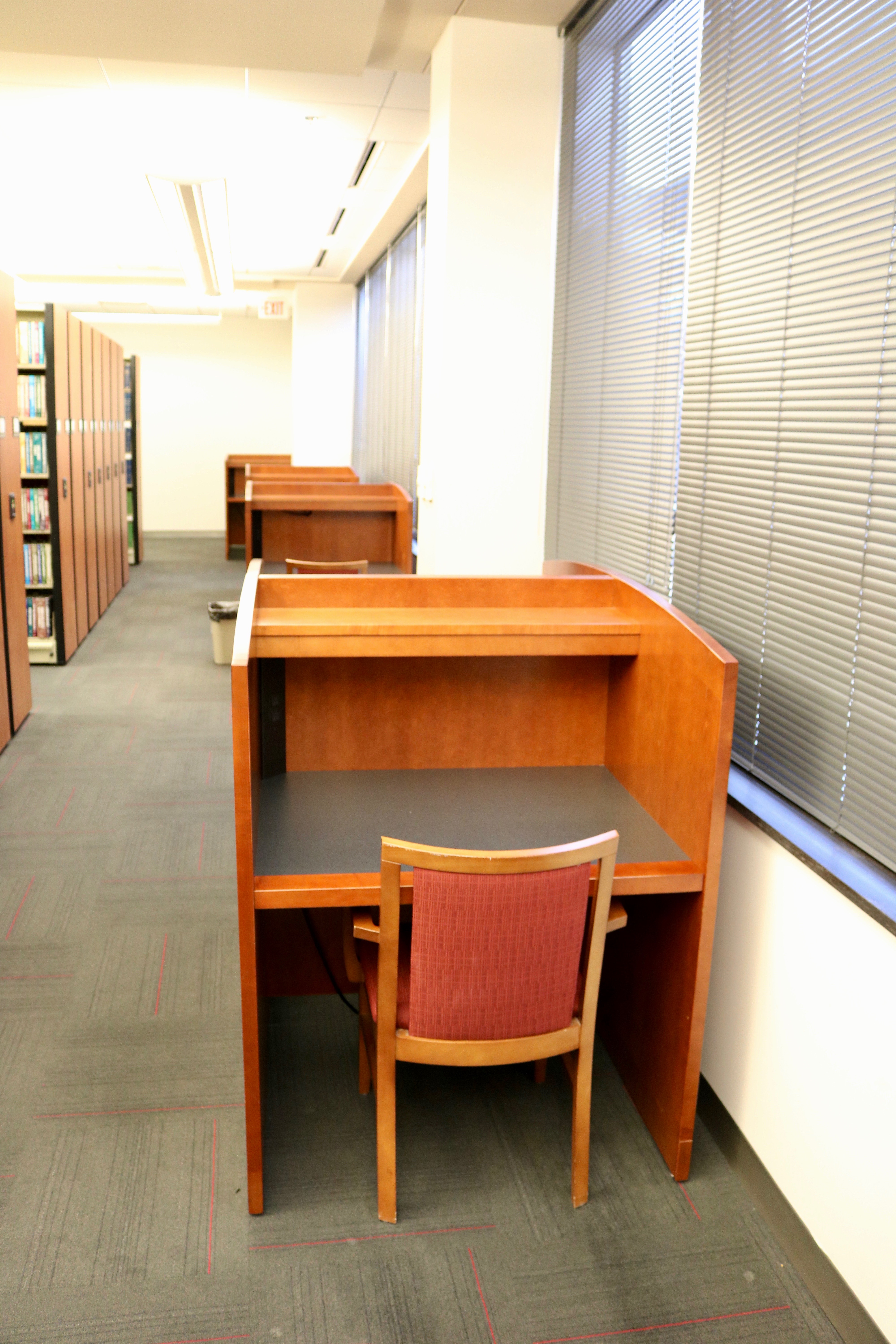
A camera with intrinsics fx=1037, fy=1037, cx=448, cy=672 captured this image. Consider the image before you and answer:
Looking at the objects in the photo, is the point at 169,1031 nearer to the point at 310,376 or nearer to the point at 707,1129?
the point at 707,1129

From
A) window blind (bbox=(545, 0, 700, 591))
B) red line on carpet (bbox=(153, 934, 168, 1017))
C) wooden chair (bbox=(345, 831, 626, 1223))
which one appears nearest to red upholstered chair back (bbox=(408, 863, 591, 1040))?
wooden chair (bbox=(345, 831, 626, 1223))

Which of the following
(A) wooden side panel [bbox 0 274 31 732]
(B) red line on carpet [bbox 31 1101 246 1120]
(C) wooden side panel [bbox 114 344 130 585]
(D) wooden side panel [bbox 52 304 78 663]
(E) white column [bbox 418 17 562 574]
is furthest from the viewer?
(C) wooden side panel [bbox 114 344 130 585]

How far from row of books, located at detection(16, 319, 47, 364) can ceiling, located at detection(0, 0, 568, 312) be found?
0.81 meters

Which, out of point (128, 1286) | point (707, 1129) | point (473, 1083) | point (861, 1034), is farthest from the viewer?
point (473, 1083)

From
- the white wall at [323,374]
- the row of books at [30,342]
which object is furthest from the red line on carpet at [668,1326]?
the white wall at [323,374]

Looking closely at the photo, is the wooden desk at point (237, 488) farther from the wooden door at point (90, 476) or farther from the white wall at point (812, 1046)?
the white wall at point (812, 1046)

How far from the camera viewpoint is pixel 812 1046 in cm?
175

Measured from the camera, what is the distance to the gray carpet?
5.48 ft

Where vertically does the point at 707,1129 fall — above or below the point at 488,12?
below

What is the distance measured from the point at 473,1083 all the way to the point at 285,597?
45.1 inches

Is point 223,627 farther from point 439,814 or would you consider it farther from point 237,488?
point 237,488

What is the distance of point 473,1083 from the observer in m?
2.30

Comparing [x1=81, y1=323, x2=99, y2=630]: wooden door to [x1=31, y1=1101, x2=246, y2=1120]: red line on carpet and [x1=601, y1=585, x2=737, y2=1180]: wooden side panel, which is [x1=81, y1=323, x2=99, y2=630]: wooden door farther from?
[x1=601, y1=585, x2=737, y2=1180]: wooden side panel

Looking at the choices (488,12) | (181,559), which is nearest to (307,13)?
(488,12)
